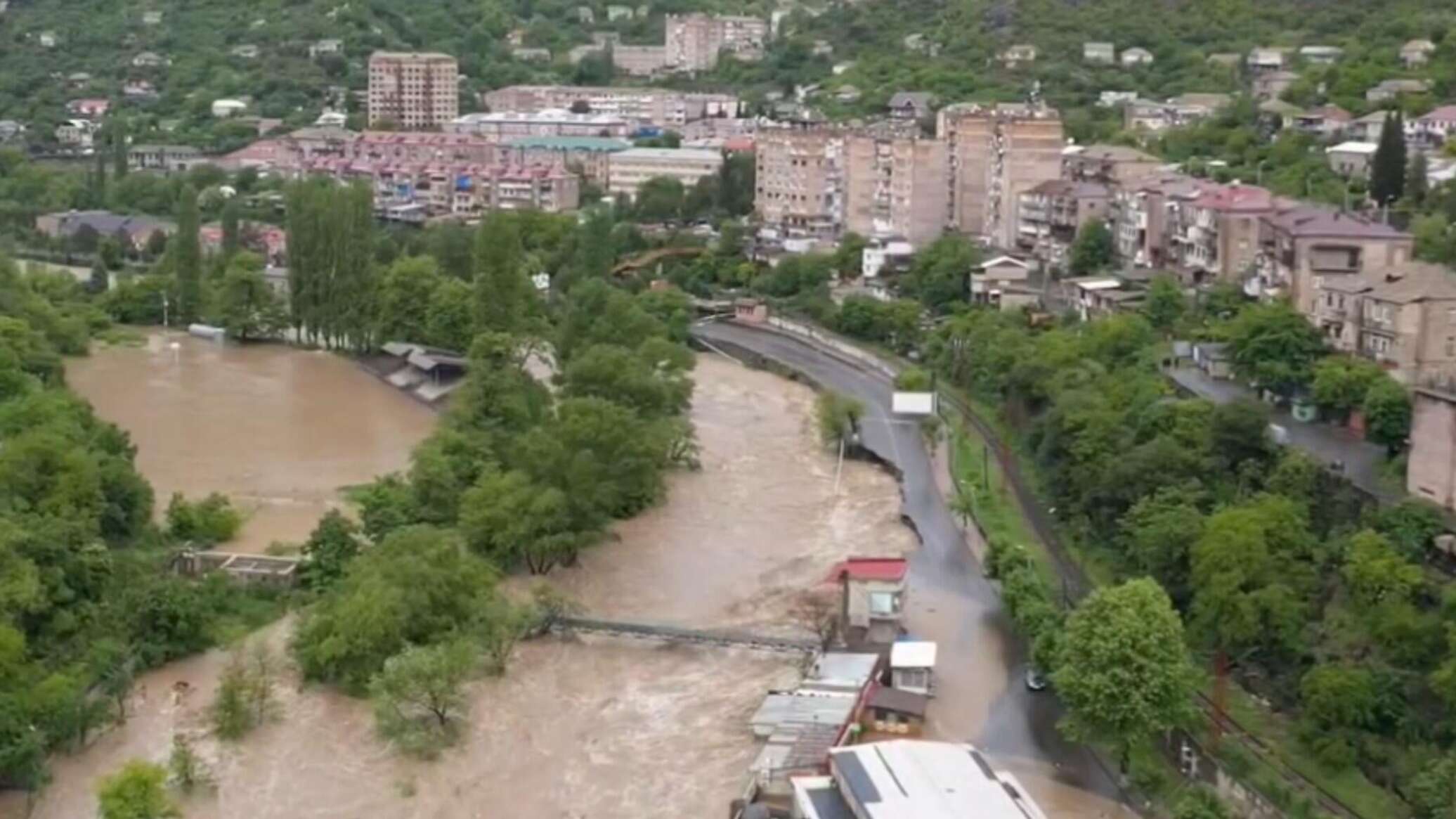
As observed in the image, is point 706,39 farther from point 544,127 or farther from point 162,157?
point 162,157

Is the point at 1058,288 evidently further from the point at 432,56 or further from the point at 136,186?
the point at 432,56

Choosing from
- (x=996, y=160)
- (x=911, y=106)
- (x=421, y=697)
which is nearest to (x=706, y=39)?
(x=911, y=106)

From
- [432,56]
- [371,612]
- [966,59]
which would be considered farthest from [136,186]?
[371,612]

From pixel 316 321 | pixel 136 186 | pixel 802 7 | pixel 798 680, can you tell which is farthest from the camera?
pixel 802 7

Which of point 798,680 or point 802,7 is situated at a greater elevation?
point 802,7

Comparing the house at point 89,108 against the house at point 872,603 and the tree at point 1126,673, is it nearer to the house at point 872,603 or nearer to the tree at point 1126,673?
the house at point 872,603
